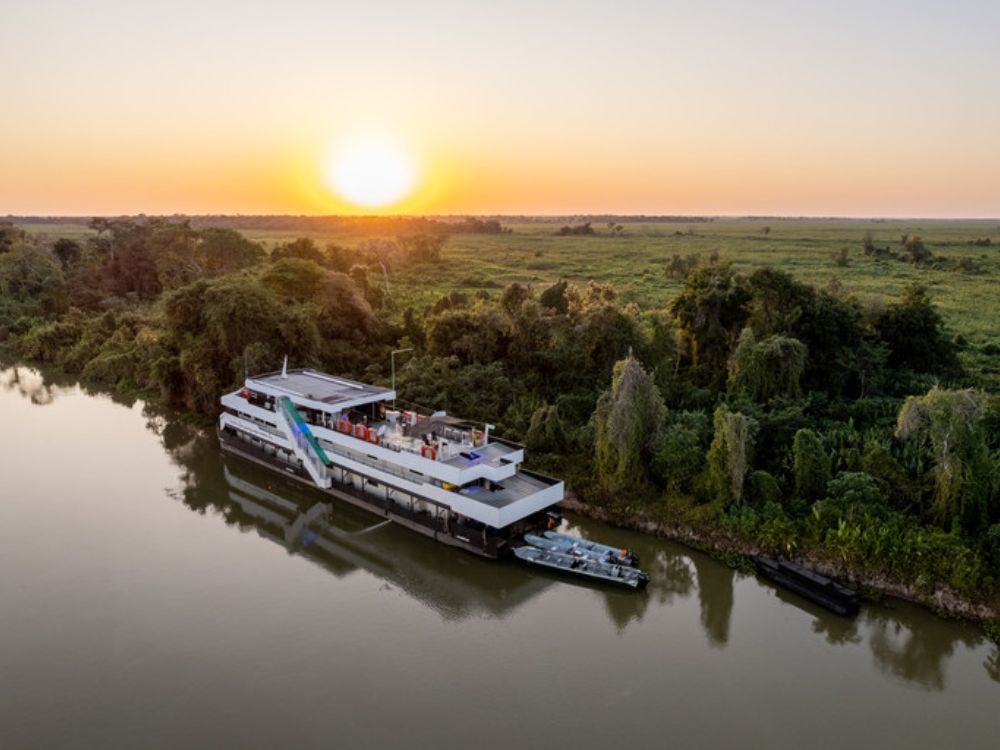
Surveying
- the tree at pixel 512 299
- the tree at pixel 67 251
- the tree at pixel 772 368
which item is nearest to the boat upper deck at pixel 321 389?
the tree at pixel 512 299

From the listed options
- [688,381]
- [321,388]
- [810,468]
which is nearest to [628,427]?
[810,468]

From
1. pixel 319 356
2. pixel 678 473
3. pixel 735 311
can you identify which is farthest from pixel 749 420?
pixel 319 356

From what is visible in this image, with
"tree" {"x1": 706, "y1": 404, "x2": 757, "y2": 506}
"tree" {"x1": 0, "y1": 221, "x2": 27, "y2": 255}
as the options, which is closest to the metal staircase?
"tree" {"x1": 706, "y1": 404, "x2": 757, "y2": 506}

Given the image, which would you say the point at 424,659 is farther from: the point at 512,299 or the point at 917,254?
the point at 917,254

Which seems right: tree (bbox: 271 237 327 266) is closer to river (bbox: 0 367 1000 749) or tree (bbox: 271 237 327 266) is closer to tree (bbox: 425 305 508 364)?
tree (bbox: 425 305 508 364)

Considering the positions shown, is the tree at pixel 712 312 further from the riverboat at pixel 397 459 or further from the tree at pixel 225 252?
the tree at pixel 225 252

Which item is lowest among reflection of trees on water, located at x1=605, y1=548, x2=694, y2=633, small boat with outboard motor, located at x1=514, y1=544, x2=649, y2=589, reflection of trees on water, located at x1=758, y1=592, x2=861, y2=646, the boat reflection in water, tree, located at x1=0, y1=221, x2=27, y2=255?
the boat reflection in water
